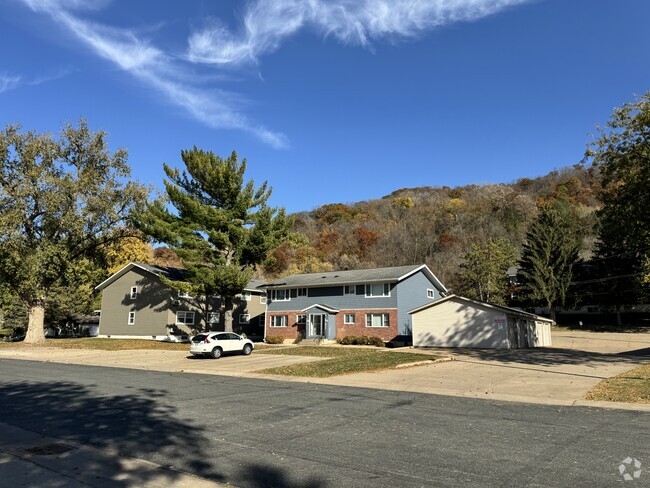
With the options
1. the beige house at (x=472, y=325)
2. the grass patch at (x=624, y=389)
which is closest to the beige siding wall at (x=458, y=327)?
the beige house at (x=472, y=325)

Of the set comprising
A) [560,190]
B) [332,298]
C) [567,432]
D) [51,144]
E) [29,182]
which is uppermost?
[560,190]

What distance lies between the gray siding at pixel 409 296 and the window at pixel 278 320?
11704 mm

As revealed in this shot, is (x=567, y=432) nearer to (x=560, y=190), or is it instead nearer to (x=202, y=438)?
(x=202, y=438)

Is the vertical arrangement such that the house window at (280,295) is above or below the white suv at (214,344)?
above

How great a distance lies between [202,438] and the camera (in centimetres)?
802

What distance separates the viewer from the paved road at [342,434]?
19.9 ft

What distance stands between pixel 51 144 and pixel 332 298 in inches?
1048

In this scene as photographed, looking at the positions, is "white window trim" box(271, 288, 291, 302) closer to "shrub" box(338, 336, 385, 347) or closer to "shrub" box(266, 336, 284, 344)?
"shrub" box(266, 336, 284, 344)

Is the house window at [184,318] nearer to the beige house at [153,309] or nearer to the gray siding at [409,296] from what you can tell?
the beige house at [153,309]

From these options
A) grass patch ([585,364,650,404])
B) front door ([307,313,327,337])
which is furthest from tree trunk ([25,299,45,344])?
grass patch ([585,364,650,404])

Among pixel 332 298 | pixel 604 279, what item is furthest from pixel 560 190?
pixel 332 298

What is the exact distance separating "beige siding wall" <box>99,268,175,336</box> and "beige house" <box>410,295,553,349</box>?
24.1 meters

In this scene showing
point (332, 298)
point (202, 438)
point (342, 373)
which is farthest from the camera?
point (332, 298)

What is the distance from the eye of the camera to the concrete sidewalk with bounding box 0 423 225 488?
5.82 m
